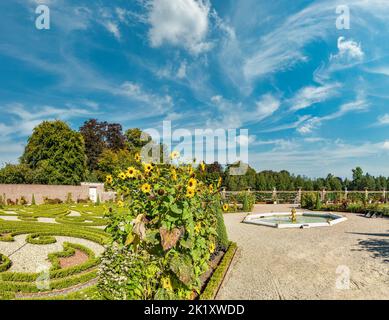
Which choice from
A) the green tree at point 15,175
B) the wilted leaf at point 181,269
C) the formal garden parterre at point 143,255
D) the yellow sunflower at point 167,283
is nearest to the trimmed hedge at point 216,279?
the formal garden parterre at point 143,255

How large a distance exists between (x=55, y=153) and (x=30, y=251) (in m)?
27.0

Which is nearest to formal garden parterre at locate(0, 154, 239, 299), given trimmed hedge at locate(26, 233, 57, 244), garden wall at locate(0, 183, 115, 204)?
trimmed hedge at locate(26, 233, 57, 244)

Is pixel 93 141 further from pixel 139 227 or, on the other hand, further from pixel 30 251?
pixel 139 227

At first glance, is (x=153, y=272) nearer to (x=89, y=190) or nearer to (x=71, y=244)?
(x=71, y=244)

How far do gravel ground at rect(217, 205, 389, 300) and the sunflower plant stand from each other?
1859 mm

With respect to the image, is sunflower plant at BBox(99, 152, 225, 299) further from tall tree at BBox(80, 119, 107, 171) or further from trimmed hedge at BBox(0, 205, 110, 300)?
tall tree at BBox(80, 119, 107, 171)

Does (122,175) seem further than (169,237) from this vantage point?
Yes

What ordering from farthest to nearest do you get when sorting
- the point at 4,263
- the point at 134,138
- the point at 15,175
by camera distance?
the point at 134,138, the point at 15,175, the point at 4,263

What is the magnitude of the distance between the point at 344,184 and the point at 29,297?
40861 millimetres

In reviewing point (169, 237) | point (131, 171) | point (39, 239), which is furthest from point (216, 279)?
point (39, 239)

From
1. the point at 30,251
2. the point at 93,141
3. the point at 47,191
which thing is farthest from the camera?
the point at 93,141

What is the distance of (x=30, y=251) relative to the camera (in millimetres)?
7277

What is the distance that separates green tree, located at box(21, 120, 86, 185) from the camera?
102 feet
